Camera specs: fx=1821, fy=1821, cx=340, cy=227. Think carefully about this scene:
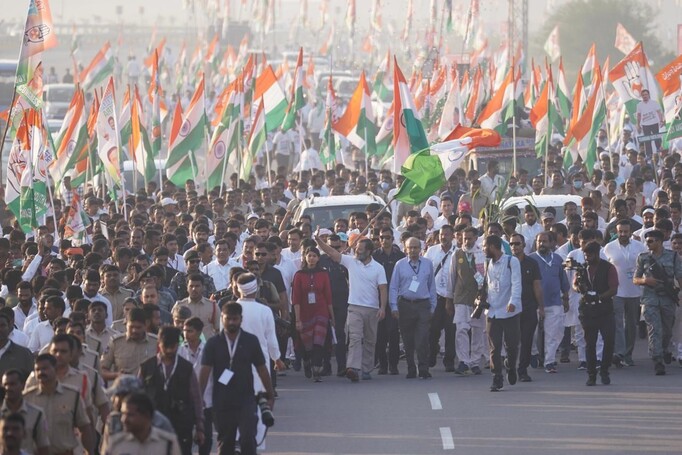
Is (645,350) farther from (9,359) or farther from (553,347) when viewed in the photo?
(9,359)

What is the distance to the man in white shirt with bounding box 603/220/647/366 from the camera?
1875cm

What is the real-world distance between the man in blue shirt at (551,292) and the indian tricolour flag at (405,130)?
4.87m

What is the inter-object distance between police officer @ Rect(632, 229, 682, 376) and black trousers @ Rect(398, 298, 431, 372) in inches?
83.7

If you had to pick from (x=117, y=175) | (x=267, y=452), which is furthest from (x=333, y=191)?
(x=267, y=452)

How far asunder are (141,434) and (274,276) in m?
8.54

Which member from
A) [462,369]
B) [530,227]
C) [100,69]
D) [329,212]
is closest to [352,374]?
[462,369]

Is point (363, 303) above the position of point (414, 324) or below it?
above

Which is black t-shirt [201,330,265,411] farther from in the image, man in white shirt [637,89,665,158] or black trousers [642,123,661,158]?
black trousers [642,123,661,158]

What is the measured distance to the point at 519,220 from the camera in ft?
68.4

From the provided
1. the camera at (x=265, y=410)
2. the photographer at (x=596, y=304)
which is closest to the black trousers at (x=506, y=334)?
the photographer at (x=596, y=304)

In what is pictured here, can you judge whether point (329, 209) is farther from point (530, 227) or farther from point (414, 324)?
point (414, 324)

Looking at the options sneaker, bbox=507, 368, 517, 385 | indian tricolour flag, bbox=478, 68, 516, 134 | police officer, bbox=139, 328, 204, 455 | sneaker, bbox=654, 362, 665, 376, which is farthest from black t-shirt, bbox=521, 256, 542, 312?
indian tricolour flag, bbox=478, 68, 516, 134

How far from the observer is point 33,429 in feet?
33.5

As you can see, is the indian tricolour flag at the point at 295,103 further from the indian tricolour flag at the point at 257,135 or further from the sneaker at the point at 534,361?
the sneaker at the point at 534,361
